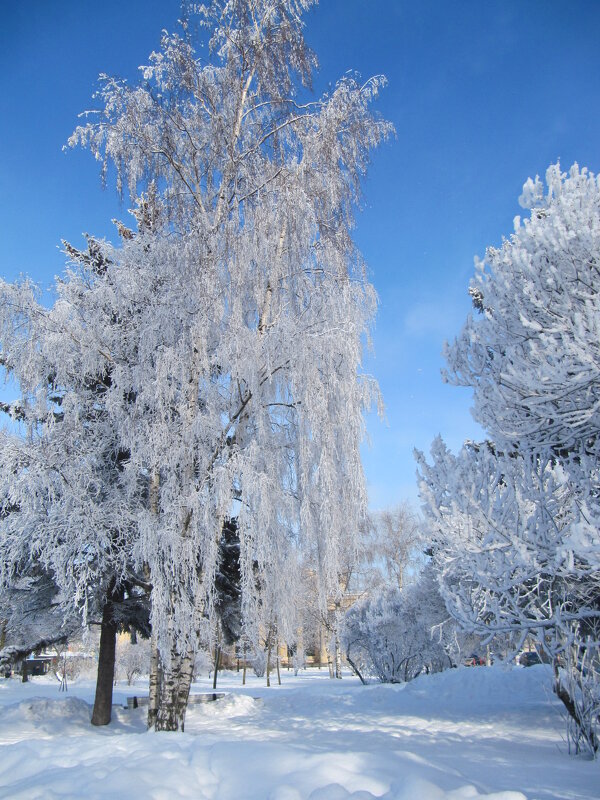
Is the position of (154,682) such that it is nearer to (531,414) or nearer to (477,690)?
(531,414)

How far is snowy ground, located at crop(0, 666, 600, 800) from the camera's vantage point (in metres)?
4.08

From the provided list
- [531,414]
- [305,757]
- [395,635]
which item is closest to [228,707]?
[395,635]

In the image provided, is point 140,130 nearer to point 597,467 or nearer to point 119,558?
point 119,558

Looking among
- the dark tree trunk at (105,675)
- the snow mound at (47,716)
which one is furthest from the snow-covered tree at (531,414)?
the snow mound at (47,716)

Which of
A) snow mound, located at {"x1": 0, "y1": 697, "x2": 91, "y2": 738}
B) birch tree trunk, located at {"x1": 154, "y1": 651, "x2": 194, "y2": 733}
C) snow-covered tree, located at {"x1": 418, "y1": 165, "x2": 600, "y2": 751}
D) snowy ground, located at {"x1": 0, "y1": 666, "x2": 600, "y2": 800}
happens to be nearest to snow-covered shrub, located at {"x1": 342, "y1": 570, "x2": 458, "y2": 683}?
snowy ground, located at {"x1": 0, "y1": 666, "x2": 600, "y2": 800}

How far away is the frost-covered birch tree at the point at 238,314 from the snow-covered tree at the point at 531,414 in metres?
2.96

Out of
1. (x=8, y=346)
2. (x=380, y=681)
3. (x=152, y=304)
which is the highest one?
(x=152, y=304)

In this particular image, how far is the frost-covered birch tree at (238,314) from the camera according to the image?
770cm

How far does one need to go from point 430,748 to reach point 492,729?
2.83 m

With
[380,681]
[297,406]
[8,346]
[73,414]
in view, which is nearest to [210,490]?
[297,406]

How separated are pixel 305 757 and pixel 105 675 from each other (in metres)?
8.57

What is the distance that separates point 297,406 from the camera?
27.4 ft

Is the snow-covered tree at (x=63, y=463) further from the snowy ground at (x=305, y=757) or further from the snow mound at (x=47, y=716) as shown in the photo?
the snowy ground at (x=305, y=757)

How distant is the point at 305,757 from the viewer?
483 cm
